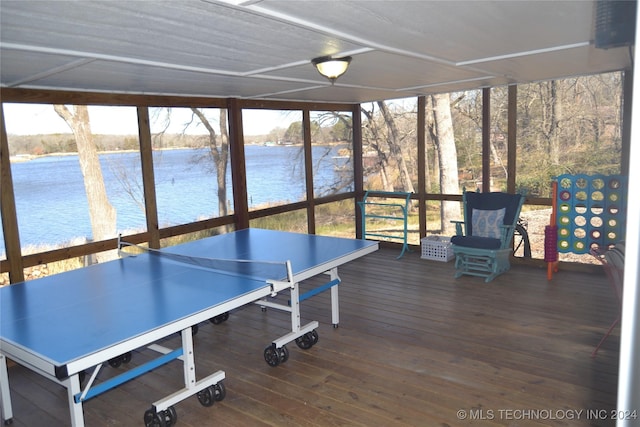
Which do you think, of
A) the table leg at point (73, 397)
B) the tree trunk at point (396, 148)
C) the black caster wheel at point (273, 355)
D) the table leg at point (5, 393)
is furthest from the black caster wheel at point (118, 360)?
the tree trunk at point (396, 148)

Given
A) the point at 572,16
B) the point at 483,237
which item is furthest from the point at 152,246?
the point at 572,16

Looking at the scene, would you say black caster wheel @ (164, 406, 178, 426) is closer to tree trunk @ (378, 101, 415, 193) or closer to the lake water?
the lake water

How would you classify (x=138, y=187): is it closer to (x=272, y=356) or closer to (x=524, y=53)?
(x=272, y=356)

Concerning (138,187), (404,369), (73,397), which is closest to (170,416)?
(73,397)

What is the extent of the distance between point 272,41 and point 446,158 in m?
4.73

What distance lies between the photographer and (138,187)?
495 centimetres

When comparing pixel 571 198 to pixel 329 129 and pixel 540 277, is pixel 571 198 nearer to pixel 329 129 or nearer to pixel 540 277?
pixel 540 277

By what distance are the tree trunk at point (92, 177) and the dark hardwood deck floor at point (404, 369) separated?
135 centimetres

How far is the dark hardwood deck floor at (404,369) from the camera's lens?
2953 millimetres

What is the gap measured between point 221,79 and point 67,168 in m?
1.69

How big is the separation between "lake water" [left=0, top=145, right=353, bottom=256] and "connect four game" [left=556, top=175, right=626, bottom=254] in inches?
134

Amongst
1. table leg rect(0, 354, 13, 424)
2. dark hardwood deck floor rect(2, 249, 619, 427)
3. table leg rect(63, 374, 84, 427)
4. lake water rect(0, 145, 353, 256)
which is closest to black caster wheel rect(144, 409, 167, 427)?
dark hardwood deck floor rect(2, 249, 619, 427)

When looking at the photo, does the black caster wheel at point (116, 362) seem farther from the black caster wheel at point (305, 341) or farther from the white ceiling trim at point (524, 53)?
the white ceiling trim at point (524, 53)

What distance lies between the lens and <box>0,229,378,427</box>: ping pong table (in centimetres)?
221
